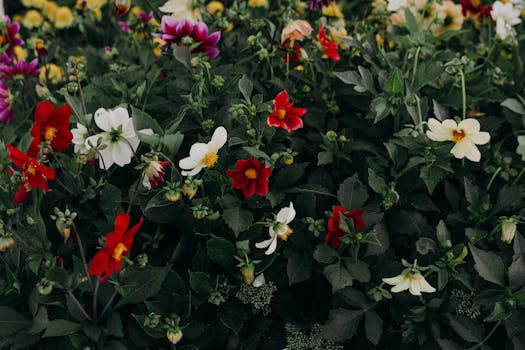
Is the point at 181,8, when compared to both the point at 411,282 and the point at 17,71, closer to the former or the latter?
the point at 17,71

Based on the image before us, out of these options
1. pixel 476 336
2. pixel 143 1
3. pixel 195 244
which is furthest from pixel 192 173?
pixel 143 1

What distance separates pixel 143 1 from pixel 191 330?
0.90 meters

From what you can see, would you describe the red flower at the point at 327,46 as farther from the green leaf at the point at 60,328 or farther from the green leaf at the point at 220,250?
the green leaf at the point at 60,328

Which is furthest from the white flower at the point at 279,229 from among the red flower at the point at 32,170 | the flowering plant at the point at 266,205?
the red flower at the point at 32,170

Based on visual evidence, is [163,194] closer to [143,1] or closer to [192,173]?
[192,173]

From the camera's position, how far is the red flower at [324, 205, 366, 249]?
1.20 metres

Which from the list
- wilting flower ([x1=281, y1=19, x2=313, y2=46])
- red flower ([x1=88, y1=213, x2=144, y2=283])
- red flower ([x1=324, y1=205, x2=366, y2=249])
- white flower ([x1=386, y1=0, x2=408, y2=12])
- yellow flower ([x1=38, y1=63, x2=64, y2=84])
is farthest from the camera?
yellow flower ([x1=38, y1=63, x2=64, y2=84])

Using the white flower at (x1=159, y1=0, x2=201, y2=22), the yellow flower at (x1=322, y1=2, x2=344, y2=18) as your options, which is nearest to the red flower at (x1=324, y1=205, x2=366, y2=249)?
the white flower at (x1=159, y1=0, x2=201, y2=22)

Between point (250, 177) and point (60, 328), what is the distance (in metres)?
0.40

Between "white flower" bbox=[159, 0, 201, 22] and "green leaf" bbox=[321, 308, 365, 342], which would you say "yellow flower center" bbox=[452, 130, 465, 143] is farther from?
"white flower" bbox=[159, 0, 201, 22]

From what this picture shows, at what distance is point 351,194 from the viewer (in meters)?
1.24

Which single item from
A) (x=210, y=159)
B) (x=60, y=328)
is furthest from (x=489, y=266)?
(x=60, y=328)

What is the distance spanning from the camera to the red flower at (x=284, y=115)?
122 centimetres

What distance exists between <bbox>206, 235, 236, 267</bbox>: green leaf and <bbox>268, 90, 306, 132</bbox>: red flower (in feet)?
0.75
